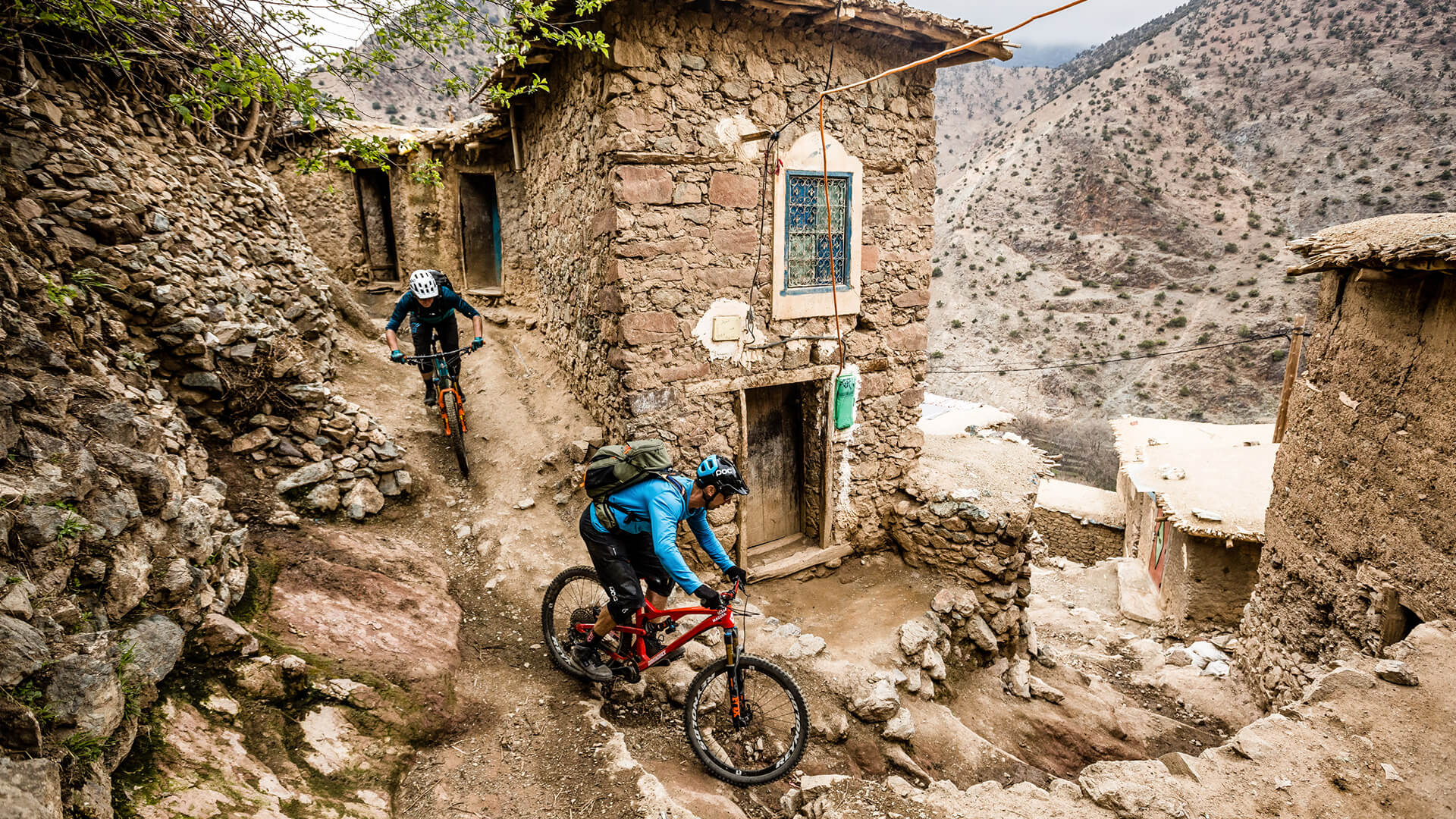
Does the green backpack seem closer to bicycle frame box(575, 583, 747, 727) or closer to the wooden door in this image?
bicycle frame box(575, 583, 747, 727)

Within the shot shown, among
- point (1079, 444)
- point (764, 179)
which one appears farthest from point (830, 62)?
point (1079, 444)

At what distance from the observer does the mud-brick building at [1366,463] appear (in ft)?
17.2

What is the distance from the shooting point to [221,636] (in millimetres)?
3154

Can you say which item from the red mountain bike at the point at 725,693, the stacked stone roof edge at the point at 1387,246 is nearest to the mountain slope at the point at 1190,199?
the stacked stone roof edge at the point at 1387,246

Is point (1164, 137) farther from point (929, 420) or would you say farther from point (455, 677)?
point (455, 677)

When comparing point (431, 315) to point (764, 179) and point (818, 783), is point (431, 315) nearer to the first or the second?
point (764, 179)

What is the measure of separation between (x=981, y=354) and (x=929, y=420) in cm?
1599

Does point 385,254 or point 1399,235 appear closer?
point 1399,235

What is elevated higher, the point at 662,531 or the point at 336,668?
the point at 662,531

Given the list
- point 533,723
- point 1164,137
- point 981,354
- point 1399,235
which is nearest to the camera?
point 533,723

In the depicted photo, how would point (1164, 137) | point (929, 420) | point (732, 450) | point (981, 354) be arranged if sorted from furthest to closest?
point (1164, 137) < point (981, 354) < point (929, 420) < point (732, 450)

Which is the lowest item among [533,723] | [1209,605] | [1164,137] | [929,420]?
[1209,605]

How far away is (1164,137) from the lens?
116 ft

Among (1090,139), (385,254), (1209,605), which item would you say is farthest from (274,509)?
(1090,139)
